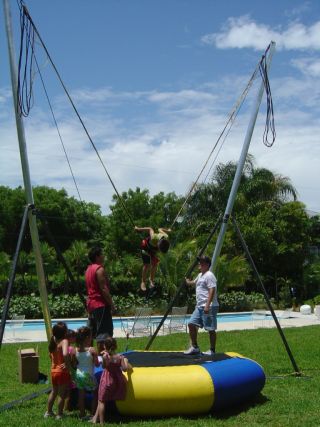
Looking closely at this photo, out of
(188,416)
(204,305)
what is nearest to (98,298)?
(188,416)

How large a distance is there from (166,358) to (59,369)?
1.83 meters

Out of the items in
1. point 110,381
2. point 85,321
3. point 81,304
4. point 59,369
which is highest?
point 81,304

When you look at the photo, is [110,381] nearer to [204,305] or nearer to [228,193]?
[204,305]

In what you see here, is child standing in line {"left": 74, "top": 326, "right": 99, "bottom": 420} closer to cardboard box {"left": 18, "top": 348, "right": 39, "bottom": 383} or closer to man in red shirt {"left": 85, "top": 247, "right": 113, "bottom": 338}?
man in red shirt {"left": 85, "top": 247, "right": 113, "bottom": 338}

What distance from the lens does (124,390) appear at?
259 inches

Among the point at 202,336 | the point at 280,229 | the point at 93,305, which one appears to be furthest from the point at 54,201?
the point at 93,305

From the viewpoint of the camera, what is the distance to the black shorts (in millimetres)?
7484

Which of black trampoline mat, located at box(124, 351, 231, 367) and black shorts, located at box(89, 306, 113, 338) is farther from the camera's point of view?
black trampoline mat, located at box(124, 351, 231, 367)

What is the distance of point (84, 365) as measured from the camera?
666cm

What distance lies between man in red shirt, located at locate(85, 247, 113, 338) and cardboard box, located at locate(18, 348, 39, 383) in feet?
6.39

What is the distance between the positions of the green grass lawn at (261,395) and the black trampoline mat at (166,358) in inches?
29.9

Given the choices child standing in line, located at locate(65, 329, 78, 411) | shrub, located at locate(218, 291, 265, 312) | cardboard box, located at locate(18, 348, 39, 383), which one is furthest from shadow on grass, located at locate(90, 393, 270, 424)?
shrub, located at locate(218, 291, 265, 312)

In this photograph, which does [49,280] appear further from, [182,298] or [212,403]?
[212,403]

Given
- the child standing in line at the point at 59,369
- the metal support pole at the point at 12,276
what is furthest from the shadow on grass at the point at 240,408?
the metal support pole at the point at 12,276
